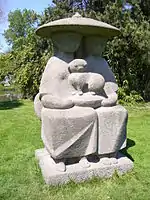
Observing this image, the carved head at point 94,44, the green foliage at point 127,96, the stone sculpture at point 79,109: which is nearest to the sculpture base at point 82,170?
the stone sculpture at point 79,109

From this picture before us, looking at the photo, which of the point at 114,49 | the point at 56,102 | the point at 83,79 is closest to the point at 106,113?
the point at 83,79

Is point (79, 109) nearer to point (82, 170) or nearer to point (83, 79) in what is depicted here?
point (83, 79)

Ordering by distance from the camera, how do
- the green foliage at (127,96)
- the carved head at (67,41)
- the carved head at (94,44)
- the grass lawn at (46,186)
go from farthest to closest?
the green foliage at (127,96) < the carved head at (94,44) < the carved head at (67,41) < the grass lawn at (46,186)

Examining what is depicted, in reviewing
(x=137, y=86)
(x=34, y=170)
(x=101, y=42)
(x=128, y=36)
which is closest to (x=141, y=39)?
(x=128, y=36)

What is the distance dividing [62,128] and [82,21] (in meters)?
1.18

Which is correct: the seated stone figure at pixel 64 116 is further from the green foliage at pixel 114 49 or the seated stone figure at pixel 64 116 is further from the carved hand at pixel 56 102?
the green foliage at pixel 114 49

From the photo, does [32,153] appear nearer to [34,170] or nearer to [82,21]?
[34,170]

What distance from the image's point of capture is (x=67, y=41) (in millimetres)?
3369

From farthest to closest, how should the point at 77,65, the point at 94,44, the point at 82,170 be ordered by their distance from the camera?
1. the point at 94,44
2. the point at 77,65
3. the point at 82,170

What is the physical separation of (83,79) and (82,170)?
3.34 feet

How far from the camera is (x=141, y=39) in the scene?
967 centimetres

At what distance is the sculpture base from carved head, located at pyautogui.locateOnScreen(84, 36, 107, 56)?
1289 mm

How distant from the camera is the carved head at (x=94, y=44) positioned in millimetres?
3516

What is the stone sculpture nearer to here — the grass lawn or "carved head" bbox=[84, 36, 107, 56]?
"carved head" bbox=[84, 36, 107, 56]
